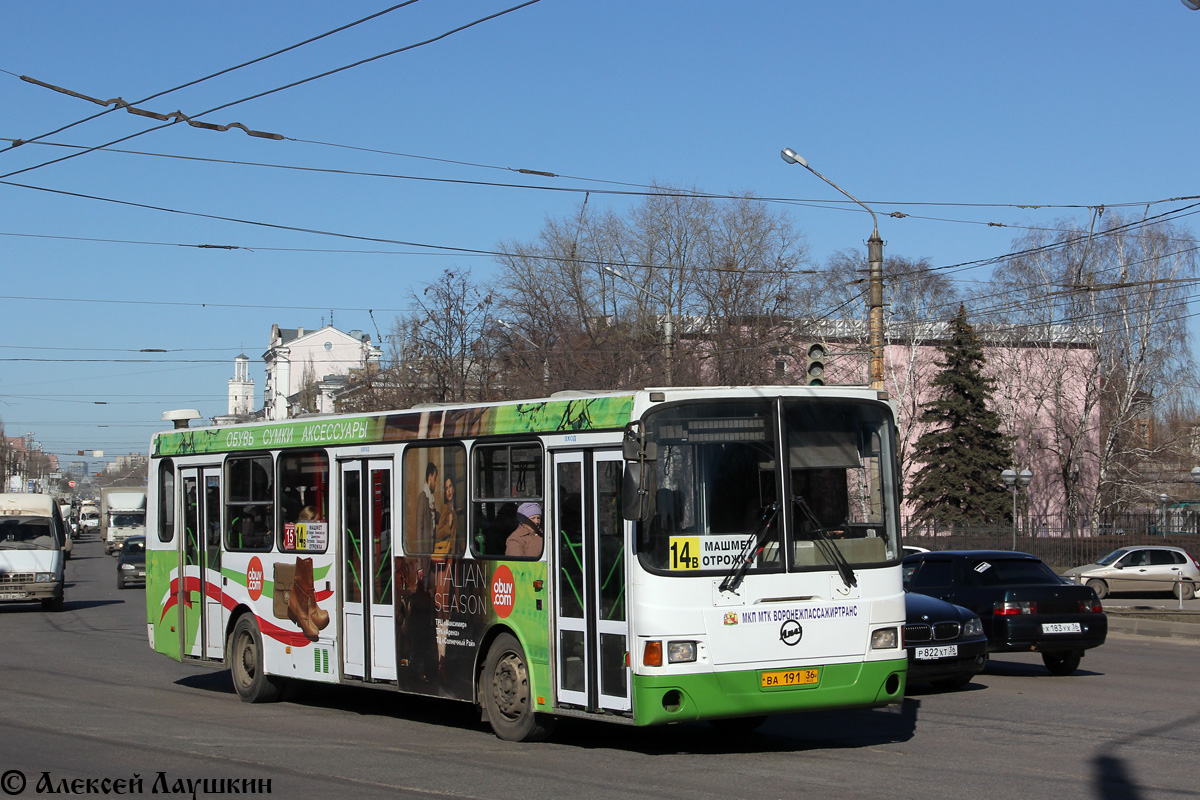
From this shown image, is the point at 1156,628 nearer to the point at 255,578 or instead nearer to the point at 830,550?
the point at 830,550

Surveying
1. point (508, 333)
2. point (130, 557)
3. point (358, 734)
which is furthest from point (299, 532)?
point (508, 333)

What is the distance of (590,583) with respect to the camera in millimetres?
9492

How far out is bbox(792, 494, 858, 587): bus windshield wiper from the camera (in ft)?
31.0

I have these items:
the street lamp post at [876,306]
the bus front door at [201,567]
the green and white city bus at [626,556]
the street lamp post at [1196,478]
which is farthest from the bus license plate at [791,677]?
the street lamp post at [1196,478]

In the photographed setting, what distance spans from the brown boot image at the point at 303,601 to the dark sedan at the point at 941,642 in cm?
594

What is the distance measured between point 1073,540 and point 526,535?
35.5 m

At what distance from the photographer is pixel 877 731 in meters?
10.8

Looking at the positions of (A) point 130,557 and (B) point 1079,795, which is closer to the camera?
(B) point 1079,795

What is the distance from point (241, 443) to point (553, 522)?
5.39 metres

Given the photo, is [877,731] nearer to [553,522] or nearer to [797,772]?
[797,772]

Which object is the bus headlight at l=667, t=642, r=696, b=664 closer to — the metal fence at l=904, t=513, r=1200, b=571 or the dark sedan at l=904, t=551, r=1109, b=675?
the dark sedan at l=904, t=551, r=1109, b=675

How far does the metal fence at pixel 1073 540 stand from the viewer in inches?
1615

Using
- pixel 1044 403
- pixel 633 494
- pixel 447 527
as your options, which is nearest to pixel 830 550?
pixel 633 494

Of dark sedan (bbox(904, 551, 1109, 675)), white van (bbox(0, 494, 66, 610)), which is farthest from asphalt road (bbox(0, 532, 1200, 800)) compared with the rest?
white van (bbox(0, 494, 66, 610))
